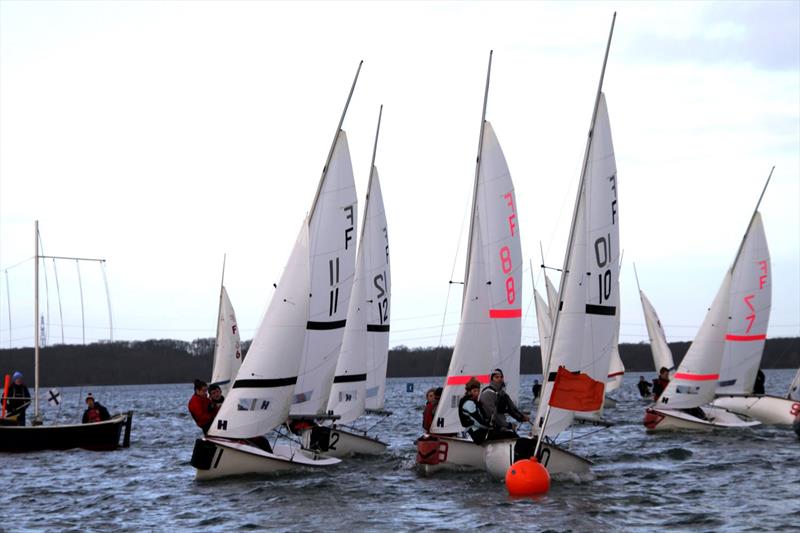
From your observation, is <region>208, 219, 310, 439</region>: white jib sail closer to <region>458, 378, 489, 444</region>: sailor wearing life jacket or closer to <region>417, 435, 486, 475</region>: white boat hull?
<region>417, 435, 486, 475</region>: white boat hull

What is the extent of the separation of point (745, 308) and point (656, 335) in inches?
845

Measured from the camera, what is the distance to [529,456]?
19.8 meters

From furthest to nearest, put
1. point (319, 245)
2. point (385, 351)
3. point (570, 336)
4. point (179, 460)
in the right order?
point (385, 351)
point (179, 460)
point (319, 245)
point (570, 336)

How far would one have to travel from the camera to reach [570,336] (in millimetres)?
20844

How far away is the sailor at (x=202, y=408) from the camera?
22469 mm

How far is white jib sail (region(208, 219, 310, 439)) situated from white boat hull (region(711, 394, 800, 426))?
16.3 metres

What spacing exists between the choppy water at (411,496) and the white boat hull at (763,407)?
4445 mm

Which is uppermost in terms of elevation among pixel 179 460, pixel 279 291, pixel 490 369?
pixel 279 291

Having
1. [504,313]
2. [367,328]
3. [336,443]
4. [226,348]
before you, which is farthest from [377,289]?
[226,348]

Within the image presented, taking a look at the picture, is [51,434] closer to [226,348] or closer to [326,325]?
[326,325]

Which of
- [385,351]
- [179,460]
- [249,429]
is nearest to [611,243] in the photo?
[249,429]

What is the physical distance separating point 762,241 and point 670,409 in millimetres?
6214

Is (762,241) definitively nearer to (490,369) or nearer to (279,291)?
(490,369)

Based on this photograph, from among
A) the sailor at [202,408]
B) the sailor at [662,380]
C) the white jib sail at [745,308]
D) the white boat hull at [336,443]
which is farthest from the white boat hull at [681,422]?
the sailor at [202,408]
